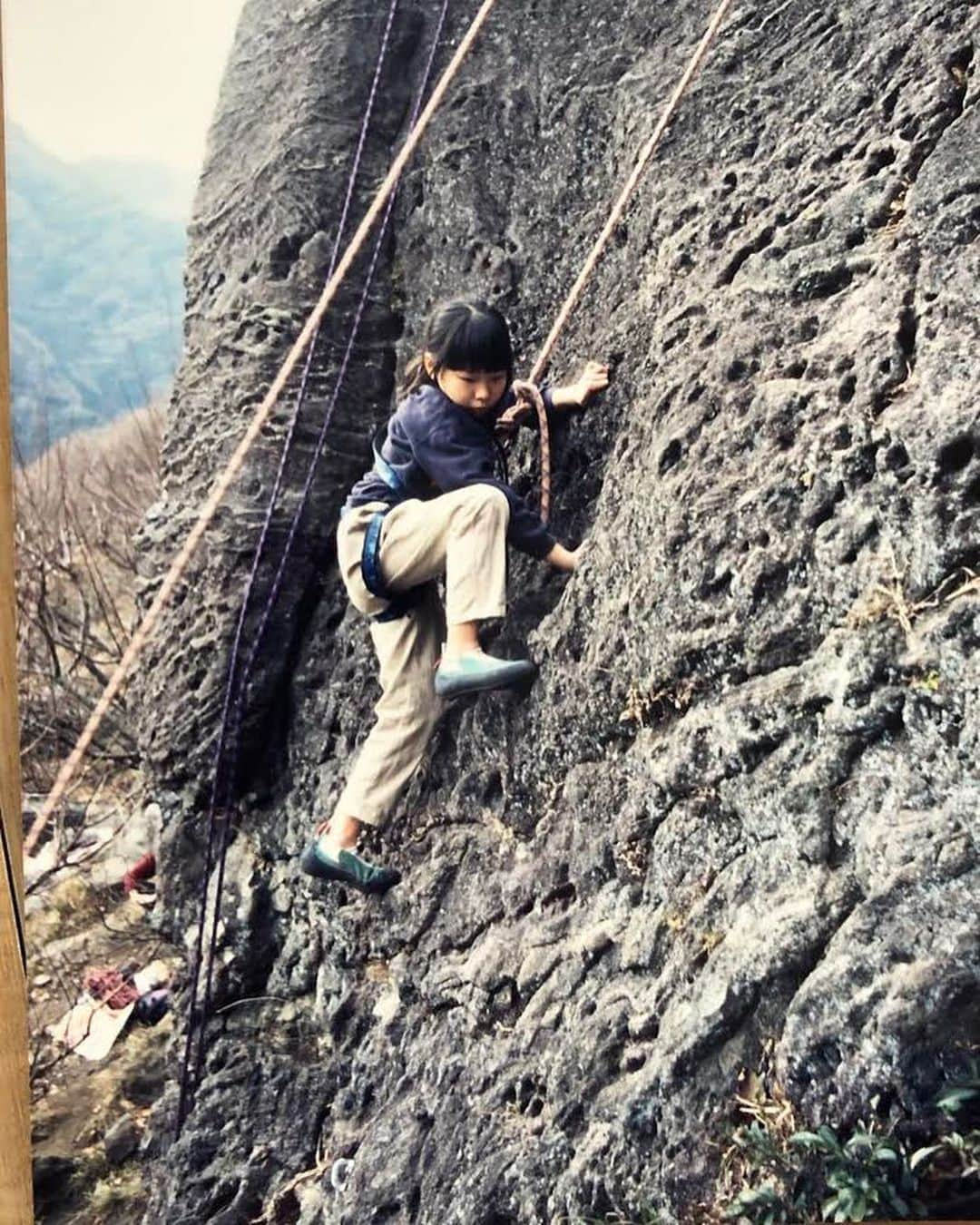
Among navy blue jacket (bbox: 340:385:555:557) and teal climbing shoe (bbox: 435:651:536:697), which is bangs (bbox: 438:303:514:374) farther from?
teal climbing shoe (bbox: 435:651:536:697)

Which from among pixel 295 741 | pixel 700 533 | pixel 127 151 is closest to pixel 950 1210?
pixel 700 533

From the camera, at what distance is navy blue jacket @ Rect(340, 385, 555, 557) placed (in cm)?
189

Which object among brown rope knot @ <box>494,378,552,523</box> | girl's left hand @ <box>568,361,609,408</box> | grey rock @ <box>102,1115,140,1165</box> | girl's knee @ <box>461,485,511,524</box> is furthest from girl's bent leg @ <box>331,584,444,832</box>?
grey rock @ <box>102,1115,140,1165</box>

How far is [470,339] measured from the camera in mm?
1937

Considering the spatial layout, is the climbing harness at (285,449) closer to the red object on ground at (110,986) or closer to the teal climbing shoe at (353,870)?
the red object on ground at (110,986)

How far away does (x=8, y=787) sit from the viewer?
189 cm

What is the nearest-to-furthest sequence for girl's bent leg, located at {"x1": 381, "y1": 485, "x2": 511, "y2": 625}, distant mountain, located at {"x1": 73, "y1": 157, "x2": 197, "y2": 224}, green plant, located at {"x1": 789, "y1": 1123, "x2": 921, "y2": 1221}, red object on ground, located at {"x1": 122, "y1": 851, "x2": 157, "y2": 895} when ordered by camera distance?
green plant, located at {"x1": 789, "y1": 1123, "x2": 921, "y2": 1221} → girl's bent leg, located at {"x1": 381, "y1": 485, "x2": 511, "y2": 625} → distant mountain, located at {"x1": 73, "y1": 157, "x2": 197, "y2": 224} → red object on ground, located at {"x1": 122, "y1": 851, "x2": 157, "y2": 895}

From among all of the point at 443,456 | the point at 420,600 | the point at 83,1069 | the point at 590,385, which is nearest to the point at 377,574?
the point at 420,600

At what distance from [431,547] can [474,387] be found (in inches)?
10.4

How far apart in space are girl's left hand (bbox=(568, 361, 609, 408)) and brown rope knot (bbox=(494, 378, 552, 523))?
0.05 metres

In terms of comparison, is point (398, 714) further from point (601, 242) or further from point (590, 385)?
point (601, 242)

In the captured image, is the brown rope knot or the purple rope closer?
the brown rope knot

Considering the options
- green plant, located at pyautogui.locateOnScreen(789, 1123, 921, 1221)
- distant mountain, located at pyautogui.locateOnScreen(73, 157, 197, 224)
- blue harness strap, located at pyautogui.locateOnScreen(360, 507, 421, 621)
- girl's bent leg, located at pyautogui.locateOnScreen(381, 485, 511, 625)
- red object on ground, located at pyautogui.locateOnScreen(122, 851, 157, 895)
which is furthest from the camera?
red object on ground, located at pyautogui.locateOnScreen(122, 851, 157, 895)

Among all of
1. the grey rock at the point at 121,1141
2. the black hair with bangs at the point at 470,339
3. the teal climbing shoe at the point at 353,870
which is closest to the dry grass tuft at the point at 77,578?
the teal climbing shoe at the point at 353,870
